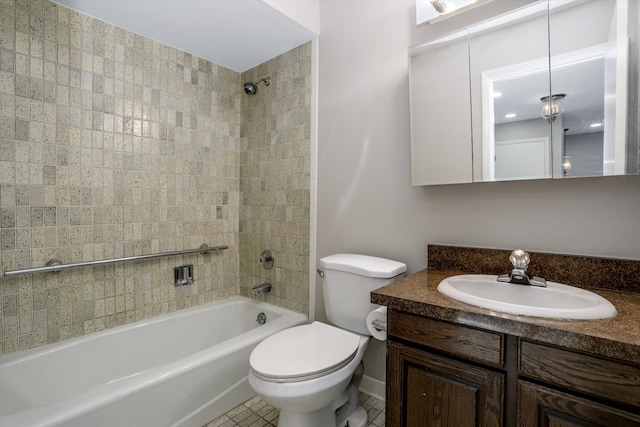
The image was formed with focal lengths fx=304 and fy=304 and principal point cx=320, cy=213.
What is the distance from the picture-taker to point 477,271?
4.34 feet

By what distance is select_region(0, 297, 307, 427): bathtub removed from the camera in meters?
1.17

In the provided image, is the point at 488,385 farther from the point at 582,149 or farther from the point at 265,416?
the point at 265,416

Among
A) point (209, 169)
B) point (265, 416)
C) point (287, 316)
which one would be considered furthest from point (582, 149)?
point (209, 169)

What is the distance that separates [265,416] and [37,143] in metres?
1.82

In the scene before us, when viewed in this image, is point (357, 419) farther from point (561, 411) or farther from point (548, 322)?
point (548, 322)

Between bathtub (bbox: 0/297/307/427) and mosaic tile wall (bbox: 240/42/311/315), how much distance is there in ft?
0.91

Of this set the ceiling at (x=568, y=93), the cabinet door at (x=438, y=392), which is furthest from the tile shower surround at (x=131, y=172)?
the ceiling at (x=568, y=93)

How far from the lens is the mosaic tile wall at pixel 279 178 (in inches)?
79.5

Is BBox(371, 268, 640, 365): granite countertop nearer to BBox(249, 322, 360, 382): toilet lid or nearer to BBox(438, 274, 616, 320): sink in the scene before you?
BBox(438, 274, 616, 320): sink

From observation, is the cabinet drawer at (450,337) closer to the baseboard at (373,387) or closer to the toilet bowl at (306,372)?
the toilet bowl at (306,372)

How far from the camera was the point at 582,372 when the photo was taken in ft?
2.39

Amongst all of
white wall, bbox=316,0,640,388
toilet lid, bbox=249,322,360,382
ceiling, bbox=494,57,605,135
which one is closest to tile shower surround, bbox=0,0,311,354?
white wall, bbox=316,0,640,388

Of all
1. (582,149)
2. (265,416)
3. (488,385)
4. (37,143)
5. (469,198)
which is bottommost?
(265,416)

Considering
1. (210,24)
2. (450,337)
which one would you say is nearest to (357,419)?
(450,337)
